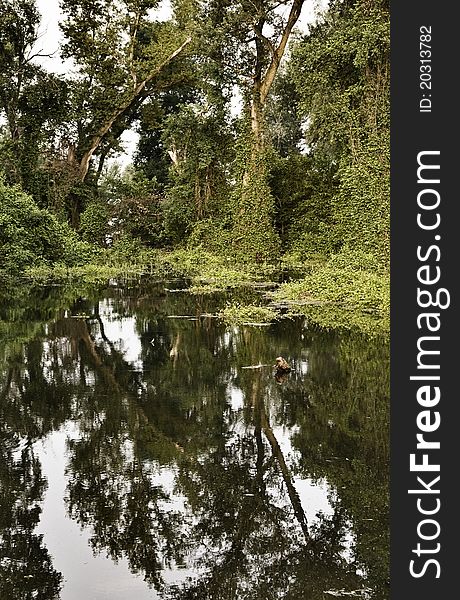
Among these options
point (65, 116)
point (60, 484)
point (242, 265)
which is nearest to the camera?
point (60, 484)

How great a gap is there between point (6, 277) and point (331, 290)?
35.1 feet

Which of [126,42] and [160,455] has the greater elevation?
[126,42]

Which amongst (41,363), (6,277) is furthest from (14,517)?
(6,277)

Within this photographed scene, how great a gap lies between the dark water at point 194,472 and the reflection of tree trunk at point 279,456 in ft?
0.05

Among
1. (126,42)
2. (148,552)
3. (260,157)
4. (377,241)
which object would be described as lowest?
(148,552)

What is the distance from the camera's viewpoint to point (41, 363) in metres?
8.87

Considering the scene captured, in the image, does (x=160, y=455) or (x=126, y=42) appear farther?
(x=126, y=42)

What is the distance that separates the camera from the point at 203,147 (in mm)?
26031

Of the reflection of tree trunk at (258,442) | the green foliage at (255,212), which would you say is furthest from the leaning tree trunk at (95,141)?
the reflection of tree trunk at (258,442)

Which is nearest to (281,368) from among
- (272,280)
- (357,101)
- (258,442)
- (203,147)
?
(258,442)

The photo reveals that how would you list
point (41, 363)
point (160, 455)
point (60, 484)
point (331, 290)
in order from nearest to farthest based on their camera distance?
point (60, 484), point (160, 455), point (41, 363), point (331, 290)

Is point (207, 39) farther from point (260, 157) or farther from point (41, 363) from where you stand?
point (41, 363)

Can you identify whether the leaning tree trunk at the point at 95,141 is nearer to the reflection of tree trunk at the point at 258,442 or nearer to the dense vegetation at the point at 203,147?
the dense vegetation at the point at 203,147

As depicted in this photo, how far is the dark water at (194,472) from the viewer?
3.71 m
